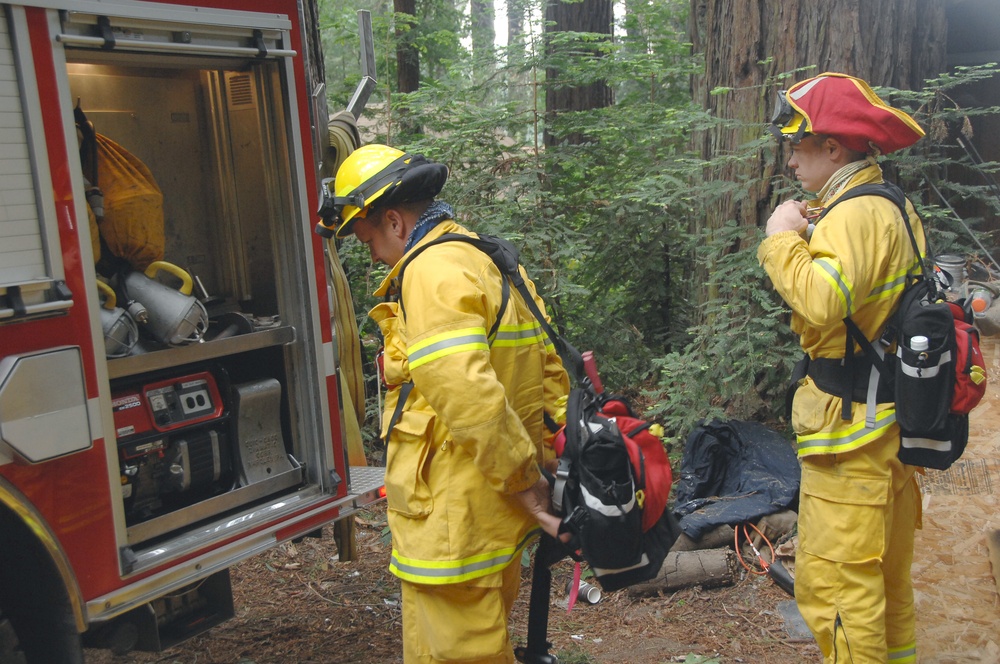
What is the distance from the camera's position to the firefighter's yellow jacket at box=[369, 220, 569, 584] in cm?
233

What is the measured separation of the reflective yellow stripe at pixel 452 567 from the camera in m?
2.51

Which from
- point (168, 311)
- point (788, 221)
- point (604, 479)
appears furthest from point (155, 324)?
point (788, 221)

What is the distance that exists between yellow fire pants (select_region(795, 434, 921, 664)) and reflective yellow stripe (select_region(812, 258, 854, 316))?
→ 1.73 ft

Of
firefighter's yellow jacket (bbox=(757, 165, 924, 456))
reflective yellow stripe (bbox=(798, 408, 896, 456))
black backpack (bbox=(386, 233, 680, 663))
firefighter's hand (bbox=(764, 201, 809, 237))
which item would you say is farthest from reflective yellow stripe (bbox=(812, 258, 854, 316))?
black backpack (bbox=(386, 233, 680, 663))

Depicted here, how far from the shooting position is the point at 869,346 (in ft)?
9.70

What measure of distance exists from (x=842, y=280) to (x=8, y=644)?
117 inches

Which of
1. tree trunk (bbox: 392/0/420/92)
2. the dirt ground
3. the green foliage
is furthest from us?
tree trunk (bbox: 392/0/420/92)

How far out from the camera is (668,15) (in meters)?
8.80

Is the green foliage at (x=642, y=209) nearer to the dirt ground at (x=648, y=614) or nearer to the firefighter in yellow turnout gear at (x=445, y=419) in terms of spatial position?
the dirt ground at (x=648, y=614)

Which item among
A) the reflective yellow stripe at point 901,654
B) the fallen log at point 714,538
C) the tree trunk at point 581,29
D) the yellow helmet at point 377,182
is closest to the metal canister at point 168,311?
the yellow helmet at point 377,182

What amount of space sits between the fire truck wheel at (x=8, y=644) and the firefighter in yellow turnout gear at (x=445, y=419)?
4.26 feet

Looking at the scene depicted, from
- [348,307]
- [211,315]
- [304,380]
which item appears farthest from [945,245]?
[211,315]

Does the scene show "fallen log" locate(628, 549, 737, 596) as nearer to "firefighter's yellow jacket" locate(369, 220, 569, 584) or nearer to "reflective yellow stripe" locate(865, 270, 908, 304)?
"firefighter's yellow jacket" locate(369, 220, 569, 584)

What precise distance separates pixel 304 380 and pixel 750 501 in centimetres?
255
